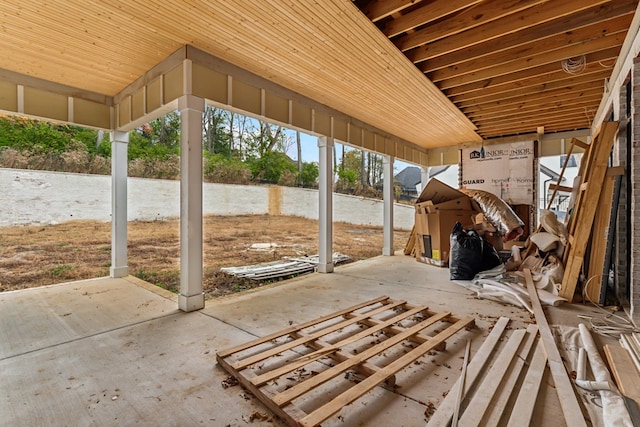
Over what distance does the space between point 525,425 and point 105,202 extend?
935cm

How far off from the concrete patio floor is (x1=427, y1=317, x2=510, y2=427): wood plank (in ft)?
0.28

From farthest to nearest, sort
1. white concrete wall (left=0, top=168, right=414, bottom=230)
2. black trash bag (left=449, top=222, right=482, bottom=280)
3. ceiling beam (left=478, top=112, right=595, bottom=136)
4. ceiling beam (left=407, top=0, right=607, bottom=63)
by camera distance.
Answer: white concrete wall (left=0, top=168, right=414, bottom=230) < ceiling beam (left=478, top=112, right=595, bottom=136) < black trash bag (left=449, top=222, right=482, bottom=280) < ceiling beam (left=407, top=0, right=607, bottom=63)

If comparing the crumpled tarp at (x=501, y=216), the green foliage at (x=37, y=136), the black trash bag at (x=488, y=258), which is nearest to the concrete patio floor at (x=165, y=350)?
the black trash bag at (x=488, y=258)

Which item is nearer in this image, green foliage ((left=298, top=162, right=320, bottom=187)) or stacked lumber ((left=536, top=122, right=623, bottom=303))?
stacked lumber ((left=536, top=122, right=623, bottom=303))

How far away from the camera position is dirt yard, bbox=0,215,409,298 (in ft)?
17.1

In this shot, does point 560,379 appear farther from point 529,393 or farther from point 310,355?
point 310,355

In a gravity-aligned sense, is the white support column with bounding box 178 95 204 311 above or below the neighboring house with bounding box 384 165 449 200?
below

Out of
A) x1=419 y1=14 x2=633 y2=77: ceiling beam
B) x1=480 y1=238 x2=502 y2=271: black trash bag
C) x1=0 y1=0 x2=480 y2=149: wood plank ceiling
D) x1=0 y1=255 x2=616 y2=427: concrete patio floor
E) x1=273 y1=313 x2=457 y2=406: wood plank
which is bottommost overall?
x1=0 y1=255 x2=616 y2=427: concrete patio floor

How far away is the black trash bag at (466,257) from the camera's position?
457cm

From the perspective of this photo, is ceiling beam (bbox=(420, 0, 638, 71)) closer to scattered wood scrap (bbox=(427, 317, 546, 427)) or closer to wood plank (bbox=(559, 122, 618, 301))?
wood plank (bbox=(559, 122, 618, 301))

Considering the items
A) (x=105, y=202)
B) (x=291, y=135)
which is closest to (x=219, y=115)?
(x=291, y=135)

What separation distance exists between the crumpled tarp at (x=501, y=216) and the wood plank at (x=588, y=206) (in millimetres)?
2002

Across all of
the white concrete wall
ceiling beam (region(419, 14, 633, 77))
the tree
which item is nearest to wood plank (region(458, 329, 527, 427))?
ceiling beam (region(419, 14, 633, 77))

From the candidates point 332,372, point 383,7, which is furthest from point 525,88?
point 332,372
